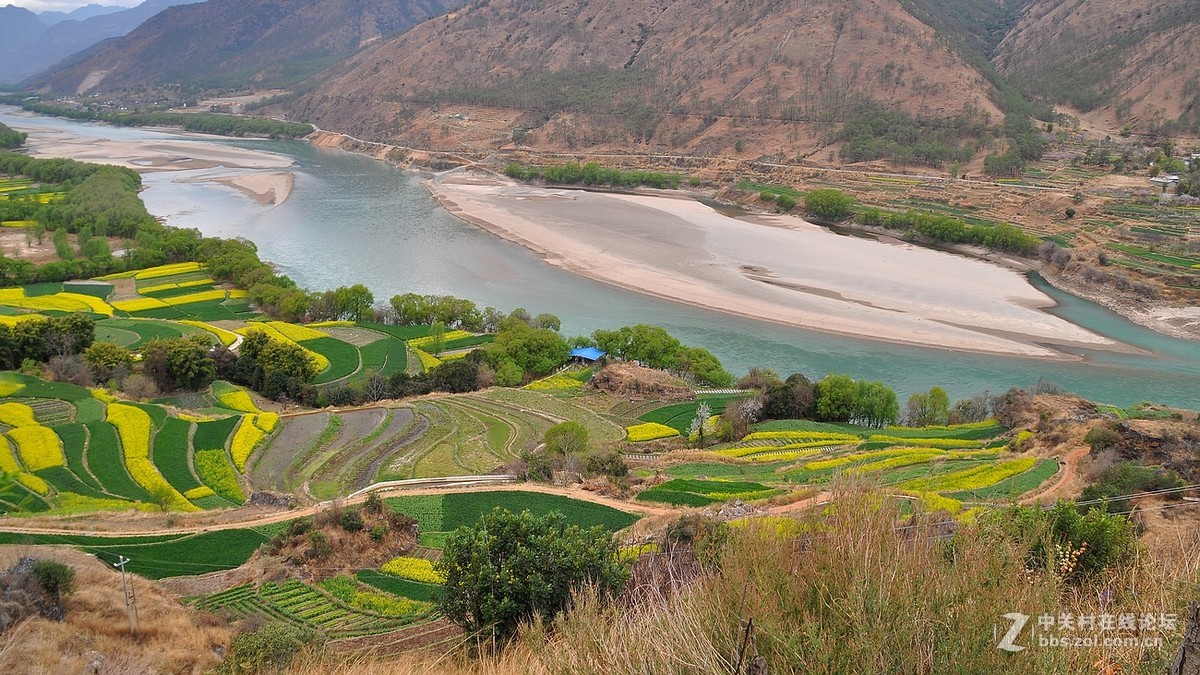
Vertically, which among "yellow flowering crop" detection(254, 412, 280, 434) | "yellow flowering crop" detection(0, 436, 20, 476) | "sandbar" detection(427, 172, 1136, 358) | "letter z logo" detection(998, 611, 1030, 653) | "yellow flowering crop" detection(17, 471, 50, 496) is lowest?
"yellow flowering crop" detection(17, 471, 50, 496)

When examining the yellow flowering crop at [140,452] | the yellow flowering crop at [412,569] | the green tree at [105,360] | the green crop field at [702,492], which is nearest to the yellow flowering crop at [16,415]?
the yellow flowering crop at [140,452]

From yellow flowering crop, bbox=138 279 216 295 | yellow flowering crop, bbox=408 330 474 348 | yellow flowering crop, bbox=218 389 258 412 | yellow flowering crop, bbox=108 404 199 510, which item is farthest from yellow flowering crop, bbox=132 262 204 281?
yellow flowering crop, bbox=108 404 199 510

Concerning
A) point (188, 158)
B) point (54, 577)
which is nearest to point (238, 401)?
point (54, 577)

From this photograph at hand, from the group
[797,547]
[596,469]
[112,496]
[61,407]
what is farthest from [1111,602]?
[61,407]

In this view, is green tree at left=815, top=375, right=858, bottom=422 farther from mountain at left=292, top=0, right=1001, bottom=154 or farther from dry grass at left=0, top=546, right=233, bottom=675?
mountain at left=292, top=0, right=1001, bottom=154

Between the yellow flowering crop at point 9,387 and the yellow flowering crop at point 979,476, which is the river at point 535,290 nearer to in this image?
the yellow flowering crop at point 979,476

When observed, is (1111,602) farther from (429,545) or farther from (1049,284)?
(1049,284)

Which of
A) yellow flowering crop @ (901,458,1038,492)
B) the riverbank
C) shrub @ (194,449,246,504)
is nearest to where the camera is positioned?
yellow flowering crop @ (901,458,1038,492)

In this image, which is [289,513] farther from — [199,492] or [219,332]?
[219,332]
